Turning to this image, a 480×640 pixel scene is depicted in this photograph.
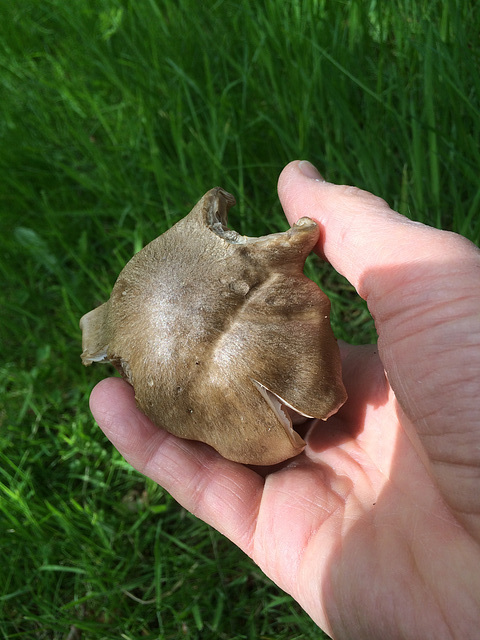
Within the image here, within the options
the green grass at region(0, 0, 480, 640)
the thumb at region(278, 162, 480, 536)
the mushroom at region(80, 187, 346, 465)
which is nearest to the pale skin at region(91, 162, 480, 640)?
the thumb at region(278, 162, 480, 536)

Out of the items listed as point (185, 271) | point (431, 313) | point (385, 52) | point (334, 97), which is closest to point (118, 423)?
point (185, 271)

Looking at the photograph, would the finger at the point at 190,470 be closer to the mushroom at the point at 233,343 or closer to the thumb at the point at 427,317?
the mushroom at the point at 233,343

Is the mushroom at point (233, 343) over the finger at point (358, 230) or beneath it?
beneath

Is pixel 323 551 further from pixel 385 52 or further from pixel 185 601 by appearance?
pixel 385 52

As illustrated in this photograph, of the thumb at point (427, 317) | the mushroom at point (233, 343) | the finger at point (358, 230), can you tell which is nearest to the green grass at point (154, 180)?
the finger at point (358, 230)

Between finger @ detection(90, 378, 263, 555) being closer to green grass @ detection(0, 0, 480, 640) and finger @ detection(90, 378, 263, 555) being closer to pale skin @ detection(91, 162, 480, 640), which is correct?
pale skin @ detection(91, 162, 480, 640)

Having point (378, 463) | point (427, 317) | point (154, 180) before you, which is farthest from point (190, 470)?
point (154, 180)

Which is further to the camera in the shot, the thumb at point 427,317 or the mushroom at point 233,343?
the mushroom at point 233,343

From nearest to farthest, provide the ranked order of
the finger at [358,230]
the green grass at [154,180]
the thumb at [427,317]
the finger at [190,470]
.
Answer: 1. the thumb at [427,317]
2. the finger at [358,230]
3. the finger at [190,470]
4. the green grass at [154,180]
